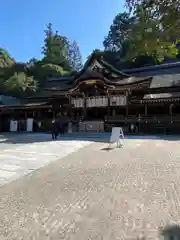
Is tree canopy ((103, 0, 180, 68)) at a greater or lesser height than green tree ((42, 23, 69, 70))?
lesser

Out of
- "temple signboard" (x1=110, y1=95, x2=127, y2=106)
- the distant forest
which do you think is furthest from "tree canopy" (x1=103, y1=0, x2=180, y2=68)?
"temple signboard" (x1=110, y1=95, x2=127, y2=106)

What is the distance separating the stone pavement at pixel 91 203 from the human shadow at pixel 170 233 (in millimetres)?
59

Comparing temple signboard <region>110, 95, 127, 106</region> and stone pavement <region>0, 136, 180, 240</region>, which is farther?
temple signboard <region>110, 95, 127, 106</region>

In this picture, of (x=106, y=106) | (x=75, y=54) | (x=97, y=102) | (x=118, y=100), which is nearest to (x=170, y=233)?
(x=118, y=100)

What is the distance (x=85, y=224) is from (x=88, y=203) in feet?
2.37

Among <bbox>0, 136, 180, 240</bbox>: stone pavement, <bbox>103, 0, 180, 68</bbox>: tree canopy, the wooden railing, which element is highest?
<bbox>103, 0, 180, 68</bbox>: tree canopy

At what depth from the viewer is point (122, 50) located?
4075cm

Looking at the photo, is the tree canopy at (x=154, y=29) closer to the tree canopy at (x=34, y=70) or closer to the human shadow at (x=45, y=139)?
the human shadow at (x=45, y=139)

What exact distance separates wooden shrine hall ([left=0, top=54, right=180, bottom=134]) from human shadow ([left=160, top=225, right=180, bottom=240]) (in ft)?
52.7

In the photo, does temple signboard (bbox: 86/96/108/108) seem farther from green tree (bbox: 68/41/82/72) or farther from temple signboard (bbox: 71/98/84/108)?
green tree (bbox: 68/41/82/72)

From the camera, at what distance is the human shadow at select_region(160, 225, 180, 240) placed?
2542 mm

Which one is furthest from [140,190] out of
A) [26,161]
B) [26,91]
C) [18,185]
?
[26,91]

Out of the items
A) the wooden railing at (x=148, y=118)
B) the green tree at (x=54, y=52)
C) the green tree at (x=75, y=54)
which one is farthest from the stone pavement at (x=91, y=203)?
the green tree at (x=75, y=54)

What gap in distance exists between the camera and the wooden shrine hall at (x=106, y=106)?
61.6 ft
